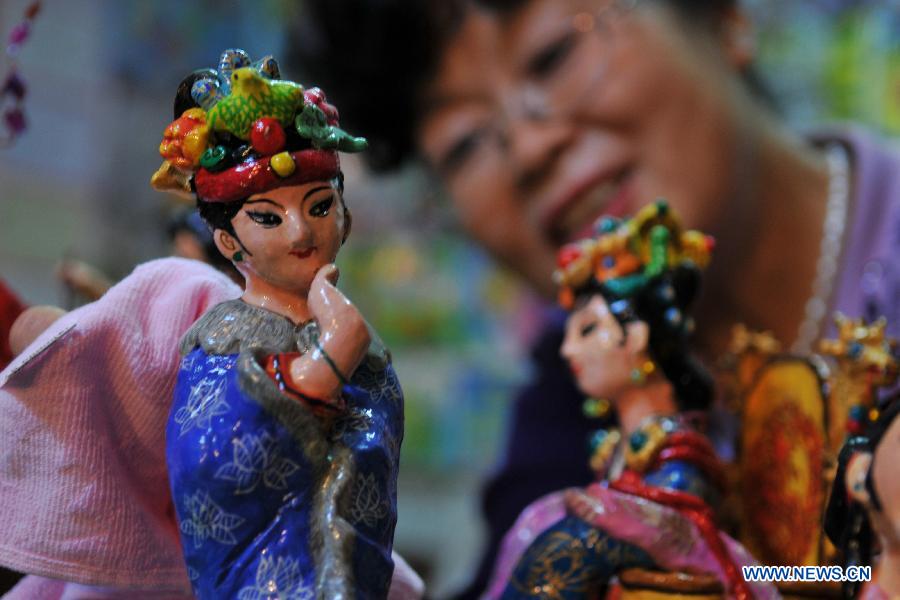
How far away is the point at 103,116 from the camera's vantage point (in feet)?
10.2

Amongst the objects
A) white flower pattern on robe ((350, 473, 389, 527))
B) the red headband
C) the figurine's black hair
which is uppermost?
the red headband

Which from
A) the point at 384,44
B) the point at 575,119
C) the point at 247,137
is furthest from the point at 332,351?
the point at 384,44

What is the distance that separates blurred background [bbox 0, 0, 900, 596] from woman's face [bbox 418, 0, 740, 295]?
2.49 feet

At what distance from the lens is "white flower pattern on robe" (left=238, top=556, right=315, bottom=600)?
2.64 ft

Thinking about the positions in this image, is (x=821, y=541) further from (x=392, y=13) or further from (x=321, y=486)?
(x=392, y=13)

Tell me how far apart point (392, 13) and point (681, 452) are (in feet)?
3.73

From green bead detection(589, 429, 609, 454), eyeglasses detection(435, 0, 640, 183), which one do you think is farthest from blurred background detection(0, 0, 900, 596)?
green bead detection(589, 429, 609, 454)

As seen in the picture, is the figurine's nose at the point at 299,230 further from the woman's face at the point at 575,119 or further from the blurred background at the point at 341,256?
the blurred background at the point at 341,256

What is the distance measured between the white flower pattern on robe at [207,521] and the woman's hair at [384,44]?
1.34m

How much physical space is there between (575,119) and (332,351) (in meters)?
1.15

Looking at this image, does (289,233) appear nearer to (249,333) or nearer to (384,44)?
(249,333)

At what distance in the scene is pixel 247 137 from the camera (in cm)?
90

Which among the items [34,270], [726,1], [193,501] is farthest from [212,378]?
[34,270]

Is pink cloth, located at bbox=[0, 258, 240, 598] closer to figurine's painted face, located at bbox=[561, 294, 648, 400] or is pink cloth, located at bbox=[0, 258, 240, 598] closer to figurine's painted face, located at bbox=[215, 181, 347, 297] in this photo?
figurine's painted face, located at bbox=[215, 181, 347, 297]
